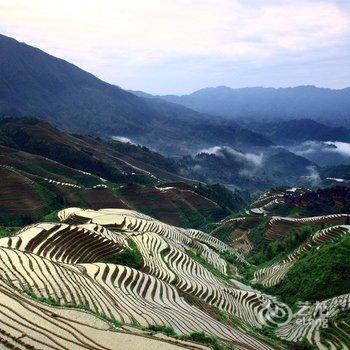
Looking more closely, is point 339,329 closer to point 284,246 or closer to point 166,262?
point 166,262

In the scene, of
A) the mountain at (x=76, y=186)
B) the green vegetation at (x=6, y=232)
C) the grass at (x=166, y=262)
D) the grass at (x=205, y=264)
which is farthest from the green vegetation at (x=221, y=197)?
the grass at (x=166, y=262)

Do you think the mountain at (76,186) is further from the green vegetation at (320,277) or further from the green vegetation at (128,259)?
the green vegetation at (320,277)

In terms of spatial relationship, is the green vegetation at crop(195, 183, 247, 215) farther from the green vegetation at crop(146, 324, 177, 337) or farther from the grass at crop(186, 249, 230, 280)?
the green vegetation at crop(146, 324, 177, 337)

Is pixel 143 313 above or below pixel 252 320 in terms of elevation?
above

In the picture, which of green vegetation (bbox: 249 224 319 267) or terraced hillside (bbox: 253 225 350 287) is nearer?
terraced hillside (bbox: 253 225 350 287)

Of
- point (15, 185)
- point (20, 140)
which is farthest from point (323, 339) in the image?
point (20, 140)

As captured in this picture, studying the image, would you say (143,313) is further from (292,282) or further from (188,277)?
(292,282)

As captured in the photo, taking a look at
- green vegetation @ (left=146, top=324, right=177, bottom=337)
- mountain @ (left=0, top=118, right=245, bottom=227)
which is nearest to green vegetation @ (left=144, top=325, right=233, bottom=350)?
green vegetation @ (left=146, top=324, right=177, bottom=337)
